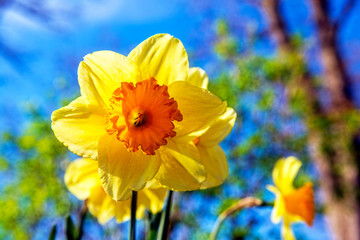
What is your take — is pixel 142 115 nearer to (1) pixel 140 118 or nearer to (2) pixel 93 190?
(1) pixel 140 118

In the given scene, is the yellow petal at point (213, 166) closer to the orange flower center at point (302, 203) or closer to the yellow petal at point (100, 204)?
the yellow petal at point (100, 204)

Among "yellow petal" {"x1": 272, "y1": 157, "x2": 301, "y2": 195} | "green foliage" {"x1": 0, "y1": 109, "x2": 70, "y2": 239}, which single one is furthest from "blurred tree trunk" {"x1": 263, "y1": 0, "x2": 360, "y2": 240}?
"yellow petal" {"x1": 272, "y1": 157, "x2": 301, "y2": 195}

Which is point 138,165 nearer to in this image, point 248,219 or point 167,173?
point 167,173

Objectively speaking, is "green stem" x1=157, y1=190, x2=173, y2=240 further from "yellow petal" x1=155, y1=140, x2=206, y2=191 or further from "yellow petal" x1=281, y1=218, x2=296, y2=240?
"yellow petal" x1=281, y1=218, x2=296, y2=240

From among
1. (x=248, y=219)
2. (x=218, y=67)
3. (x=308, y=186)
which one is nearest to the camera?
(x=308, y=186)

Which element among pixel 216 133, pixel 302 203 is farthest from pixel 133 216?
pixel 302 203

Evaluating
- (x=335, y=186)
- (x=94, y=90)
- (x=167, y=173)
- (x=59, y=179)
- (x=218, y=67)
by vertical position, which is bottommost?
(x=335, y=186)

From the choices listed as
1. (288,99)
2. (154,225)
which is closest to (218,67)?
(288,99)
